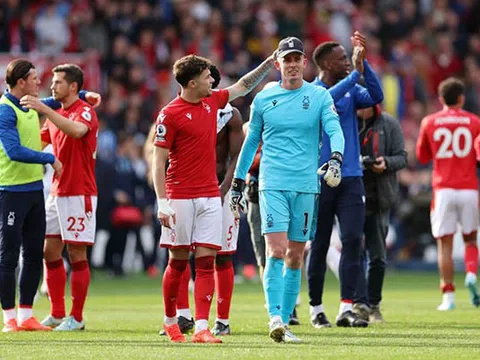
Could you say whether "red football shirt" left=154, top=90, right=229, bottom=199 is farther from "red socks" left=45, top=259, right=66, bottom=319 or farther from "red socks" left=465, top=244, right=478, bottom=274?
"red socks" left=465, top=244, right=478, bottom=274

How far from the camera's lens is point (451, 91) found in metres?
17.0

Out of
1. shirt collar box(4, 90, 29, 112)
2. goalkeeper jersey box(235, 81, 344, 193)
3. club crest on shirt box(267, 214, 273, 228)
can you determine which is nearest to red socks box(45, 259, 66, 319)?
shirt collar box(4, 90, 29, 112)

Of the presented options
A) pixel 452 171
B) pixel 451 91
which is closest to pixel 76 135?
pixel 451 91

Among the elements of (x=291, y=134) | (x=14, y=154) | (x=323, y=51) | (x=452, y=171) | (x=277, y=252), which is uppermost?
(x=323, y=51)

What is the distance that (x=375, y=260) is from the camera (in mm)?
15094

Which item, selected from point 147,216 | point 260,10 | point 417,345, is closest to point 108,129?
point 147,216

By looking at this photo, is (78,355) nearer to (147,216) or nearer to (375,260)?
(375,260)

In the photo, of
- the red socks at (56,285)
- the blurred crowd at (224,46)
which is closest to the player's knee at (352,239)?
the red socks at (56,285)

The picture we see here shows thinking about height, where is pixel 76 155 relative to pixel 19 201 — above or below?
above

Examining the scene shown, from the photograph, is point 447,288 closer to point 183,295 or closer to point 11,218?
point 183,295

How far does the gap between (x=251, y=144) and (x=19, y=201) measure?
2578mm

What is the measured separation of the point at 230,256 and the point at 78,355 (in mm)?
2818

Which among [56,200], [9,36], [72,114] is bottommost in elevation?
[56,200]

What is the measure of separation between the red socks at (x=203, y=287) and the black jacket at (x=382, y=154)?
3.62 m
